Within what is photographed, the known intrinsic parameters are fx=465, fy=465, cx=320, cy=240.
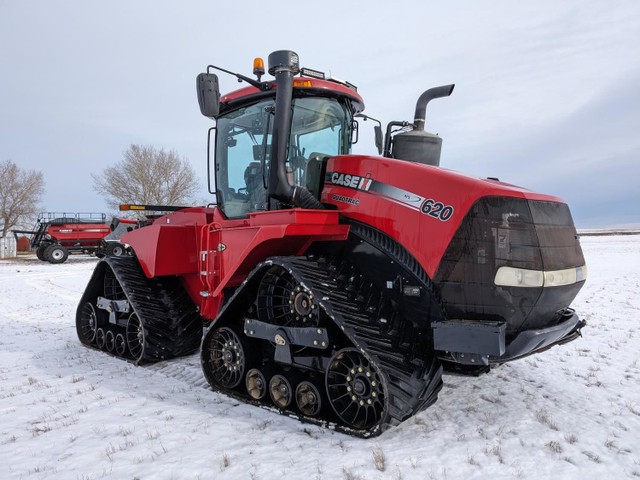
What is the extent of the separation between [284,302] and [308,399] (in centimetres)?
83

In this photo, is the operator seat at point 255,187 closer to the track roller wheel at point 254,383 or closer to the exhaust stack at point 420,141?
the exhaust stack at point 420,141

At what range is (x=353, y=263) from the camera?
3.93 m

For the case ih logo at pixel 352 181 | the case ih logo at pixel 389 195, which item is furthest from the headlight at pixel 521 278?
the case ih logo at pixel 352 181

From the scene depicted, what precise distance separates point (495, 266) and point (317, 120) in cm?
226

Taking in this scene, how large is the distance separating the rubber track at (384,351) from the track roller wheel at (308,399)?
0.65 m

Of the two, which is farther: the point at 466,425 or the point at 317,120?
the point at 317,120

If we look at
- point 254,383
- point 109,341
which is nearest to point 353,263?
point 254,383

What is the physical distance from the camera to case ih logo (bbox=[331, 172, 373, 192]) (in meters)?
3.84

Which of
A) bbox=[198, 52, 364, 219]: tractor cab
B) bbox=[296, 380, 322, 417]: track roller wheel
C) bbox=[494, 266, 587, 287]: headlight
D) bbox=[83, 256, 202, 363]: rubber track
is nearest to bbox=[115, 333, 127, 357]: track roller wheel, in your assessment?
bbox=[83, 256, 202, 363]: rubber track

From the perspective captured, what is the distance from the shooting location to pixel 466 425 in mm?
3574

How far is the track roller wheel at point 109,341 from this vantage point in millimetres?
6235

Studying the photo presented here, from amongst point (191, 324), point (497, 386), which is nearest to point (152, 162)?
point (191, 324)

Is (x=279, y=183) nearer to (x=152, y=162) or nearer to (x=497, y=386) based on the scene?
(x=497, y=386)

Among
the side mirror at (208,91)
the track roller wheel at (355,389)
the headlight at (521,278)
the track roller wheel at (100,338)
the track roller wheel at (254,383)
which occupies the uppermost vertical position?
the side mirror at (208,91)
